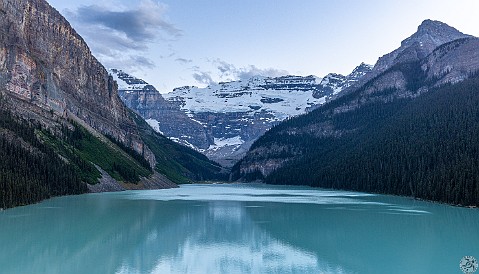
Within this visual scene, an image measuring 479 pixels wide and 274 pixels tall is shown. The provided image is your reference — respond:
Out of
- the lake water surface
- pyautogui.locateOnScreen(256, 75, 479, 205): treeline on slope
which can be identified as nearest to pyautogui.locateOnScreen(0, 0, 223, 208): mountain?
the lake water surface

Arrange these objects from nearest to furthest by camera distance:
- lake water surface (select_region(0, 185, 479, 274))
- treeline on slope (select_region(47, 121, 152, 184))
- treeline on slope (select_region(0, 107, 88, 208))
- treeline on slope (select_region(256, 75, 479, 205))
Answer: lake water surface (select_region(0, 185, 479, 274)) < treeline on slope (select_region(0, 107, 88, 208)) < treeline on slope (select_region(256, 75, 479, 205)) < treeline on slope (select_region(47, 121, 152, 184))

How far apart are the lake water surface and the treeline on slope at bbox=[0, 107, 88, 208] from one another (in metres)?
11.0

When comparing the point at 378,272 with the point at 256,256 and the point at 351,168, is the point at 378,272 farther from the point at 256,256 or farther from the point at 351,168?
the point at 351,168

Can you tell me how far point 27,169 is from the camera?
93688mm

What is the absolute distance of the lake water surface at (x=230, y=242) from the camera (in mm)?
30750

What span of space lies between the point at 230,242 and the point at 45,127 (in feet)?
376

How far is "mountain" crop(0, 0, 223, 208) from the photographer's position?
9612 cm

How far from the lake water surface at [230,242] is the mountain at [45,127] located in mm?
26879

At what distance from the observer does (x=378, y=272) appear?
95.2ft

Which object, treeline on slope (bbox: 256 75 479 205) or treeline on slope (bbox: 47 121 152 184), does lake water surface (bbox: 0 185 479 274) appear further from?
treeline on slope (bbox: 47 121 152 184)

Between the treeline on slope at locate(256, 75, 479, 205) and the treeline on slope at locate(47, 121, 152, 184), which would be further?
the treeline on slope at locate(47, 121, 152, 184)

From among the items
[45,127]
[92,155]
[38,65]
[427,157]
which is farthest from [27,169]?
[427,157]

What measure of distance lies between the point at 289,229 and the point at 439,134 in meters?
114

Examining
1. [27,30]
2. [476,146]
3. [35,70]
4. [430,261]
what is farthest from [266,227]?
[27,30]
